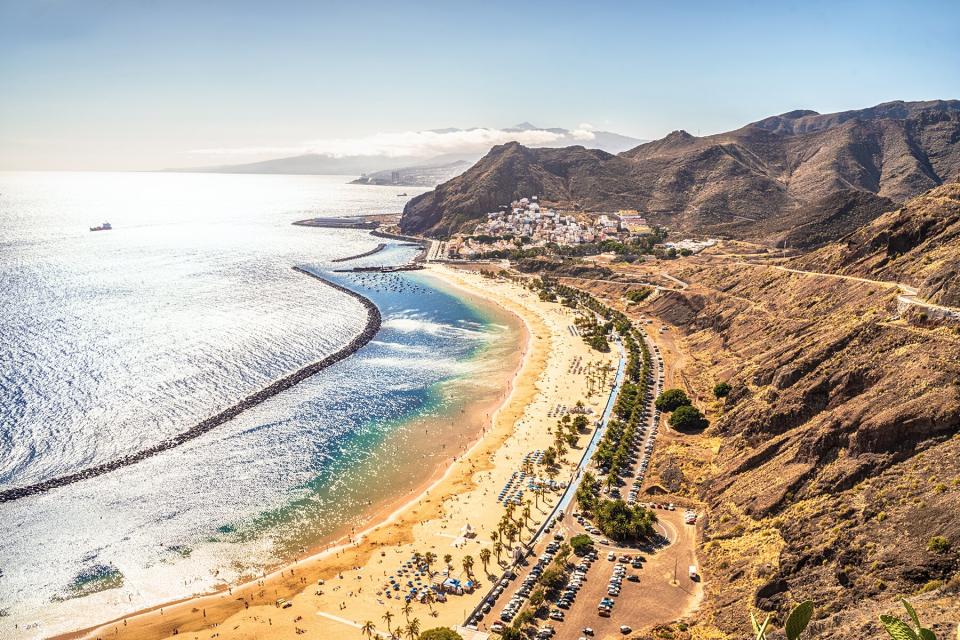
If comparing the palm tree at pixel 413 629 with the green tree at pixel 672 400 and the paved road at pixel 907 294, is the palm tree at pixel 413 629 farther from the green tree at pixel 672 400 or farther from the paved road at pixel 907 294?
the paved road at pixel 907 294

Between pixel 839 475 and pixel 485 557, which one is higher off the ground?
pixel 839 475

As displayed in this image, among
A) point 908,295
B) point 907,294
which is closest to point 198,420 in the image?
point 908,295

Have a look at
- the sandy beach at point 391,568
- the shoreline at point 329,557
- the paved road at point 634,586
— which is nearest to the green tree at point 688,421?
the sandy beach at point 391,568

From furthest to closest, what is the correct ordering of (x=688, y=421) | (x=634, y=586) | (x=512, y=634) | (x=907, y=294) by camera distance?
1. (x=688, y=421)
2. (x=907, y=294)
3. (x=634, y=586)
4. (x=512, y=634)

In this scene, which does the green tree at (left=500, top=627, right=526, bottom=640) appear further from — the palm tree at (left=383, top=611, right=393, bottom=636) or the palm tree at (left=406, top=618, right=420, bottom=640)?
the palm tree at (left=383, top=611, right=393, bottom=636)

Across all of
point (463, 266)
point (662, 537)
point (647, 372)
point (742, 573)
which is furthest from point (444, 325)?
point (742, 573)

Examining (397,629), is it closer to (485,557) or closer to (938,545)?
(485,557)
